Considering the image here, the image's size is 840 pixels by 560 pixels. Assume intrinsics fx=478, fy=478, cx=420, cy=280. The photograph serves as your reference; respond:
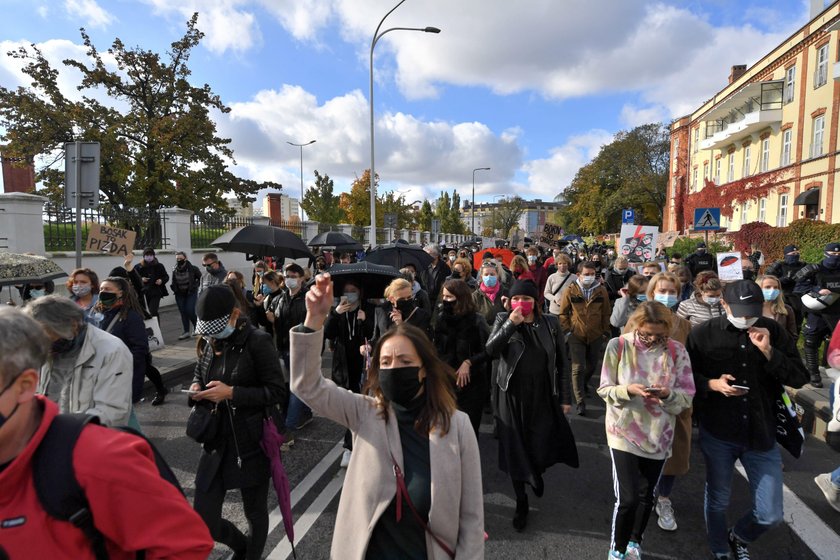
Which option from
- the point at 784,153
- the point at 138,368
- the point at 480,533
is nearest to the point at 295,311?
the point at 138,368

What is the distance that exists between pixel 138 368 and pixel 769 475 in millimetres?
4547

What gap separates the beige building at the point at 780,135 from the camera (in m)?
24.6

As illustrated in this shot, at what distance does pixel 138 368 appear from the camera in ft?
12.8

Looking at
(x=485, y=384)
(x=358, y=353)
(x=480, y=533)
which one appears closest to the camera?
(x=480, y=533)

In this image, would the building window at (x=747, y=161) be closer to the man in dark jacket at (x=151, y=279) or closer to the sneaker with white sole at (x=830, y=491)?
the sneaker with white sole at (x=830, y=491)

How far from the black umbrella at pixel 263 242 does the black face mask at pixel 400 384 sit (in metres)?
6.55

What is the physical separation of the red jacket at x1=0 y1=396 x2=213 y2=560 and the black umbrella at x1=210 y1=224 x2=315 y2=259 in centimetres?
716

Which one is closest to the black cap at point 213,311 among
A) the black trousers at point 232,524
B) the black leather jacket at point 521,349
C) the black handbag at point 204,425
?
the black handbag at point 204,425

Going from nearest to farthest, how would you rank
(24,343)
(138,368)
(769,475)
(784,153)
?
(24,343) → (769,475) → (138,368) → (784,153)

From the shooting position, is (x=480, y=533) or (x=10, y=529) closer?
(x=10, y=529)

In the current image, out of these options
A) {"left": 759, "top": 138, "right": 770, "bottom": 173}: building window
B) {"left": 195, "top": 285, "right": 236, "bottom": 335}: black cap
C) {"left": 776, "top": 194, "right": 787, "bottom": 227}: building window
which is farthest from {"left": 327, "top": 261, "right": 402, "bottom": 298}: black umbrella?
{"left": 759, "top": 138, "right": 770, "bottom": 173}: building window

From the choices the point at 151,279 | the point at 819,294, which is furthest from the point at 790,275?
the point at 151,279

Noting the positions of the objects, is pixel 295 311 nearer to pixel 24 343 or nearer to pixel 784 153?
pixel 24 343

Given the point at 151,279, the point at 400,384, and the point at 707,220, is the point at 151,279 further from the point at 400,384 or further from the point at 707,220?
the point at 707,220
